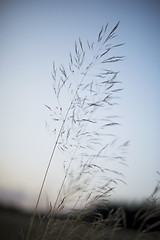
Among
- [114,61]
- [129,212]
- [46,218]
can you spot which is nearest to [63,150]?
[46,218]

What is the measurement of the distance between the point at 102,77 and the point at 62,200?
1.05 metres

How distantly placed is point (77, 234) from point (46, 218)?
0.82 ft

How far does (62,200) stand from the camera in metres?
1.66

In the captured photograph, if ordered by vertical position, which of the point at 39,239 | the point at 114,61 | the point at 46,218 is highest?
the point at 114,61

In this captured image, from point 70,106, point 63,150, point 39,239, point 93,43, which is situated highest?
point 93,43

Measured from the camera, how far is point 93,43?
1989 mm

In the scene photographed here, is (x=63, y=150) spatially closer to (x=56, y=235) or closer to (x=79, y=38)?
(x=56, y=235)

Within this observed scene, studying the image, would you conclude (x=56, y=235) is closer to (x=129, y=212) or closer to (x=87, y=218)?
(x=87, y=218)

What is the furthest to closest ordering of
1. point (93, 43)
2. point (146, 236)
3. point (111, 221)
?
1. point (93, 43)
2. point (111, 221)
3. point (146, 236)

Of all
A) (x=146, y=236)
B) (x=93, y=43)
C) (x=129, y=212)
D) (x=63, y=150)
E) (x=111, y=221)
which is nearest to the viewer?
(x=146, y=236)

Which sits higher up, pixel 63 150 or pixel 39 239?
pixel 63 150

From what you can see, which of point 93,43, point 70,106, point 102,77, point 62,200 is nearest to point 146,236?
point 62,200

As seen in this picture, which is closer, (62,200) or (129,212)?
(62,200)

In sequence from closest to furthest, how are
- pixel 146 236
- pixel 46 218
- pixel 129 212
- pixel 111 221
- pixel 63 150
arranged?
pixel 146 236, pixel 111 221, pixel 46 218, pixel 63 150, pixel 129 212
